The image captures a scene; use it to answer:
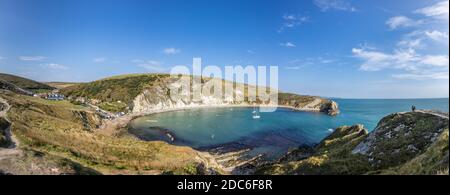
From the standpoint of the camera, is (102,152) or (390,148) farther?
(102,152)

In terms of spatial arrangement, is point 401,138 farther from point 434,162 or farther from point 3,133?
point 3,133

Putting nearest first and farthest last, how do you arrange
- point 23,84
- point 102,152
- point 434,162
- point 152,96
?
point 434,162, point 102,152, point 23,84, point 152,96

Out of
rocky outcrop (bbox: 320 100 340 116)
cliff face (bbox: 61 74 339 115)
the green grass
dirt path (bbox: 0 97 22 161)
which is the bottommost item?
rocky outcrop (bbox: 320 100 340 116)

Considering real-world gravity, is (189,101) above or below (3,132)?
above

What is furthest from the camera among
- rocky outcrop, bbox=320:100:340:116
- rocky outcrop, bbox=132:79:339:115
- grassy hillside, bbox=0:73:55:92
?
rocky outcrop, bbox=320:100:340:116

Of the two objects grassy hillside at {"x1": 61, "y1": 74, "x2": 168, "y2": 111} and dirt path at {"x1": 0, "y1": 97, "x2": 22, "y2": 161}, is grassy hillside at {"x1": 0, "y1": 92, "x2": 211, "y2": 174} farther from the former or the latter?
grassy hillside at {"x1": 61, "y1": 74, "x2": 168, "y2": 111}

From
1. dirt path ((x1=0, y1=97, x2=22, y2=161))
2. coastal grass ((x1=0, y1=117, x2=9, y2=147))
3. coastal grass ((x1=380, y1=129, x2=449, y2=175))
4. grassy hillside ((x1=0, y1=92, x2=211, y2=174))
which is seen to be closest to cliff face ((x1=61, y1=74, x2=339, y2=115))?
coastal grass ((x1=0, y1=117, x2=9, y2=147))

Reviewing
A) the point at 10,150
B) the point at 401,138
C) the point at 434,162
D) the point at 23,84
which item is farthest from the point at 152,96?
the point at 434,162

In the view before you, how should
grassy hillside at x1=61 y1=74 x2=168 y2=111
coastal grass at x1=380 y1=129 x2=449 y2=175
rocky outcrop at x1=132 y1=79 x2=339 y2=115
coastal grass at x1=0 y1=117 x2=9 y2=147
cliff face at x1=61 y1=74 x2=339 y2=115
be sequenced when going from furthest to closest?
rocky outcrop at x1=132 y1=79 x2=339 y2=115 → cliff face at x1=61 y1=74 x2=339 y2=115 → grassy hillside at x1=61 y1=74 x2=168 y2=111 → coastal grass at x1=0 y1=117 x2=9 y2=147 → coastal grass at x1=380 y1=129 x2=449 y2=175

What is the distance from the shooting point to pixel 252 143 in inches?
2400

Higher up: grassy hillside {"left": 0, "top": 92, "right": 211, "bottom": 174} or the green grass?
the green grass

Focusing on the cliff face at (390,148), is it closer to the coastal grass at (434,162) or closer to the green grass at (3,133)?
the coastal grass at (434,162)

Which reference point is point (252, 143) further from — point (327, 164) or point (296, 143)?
point (327, 164)
